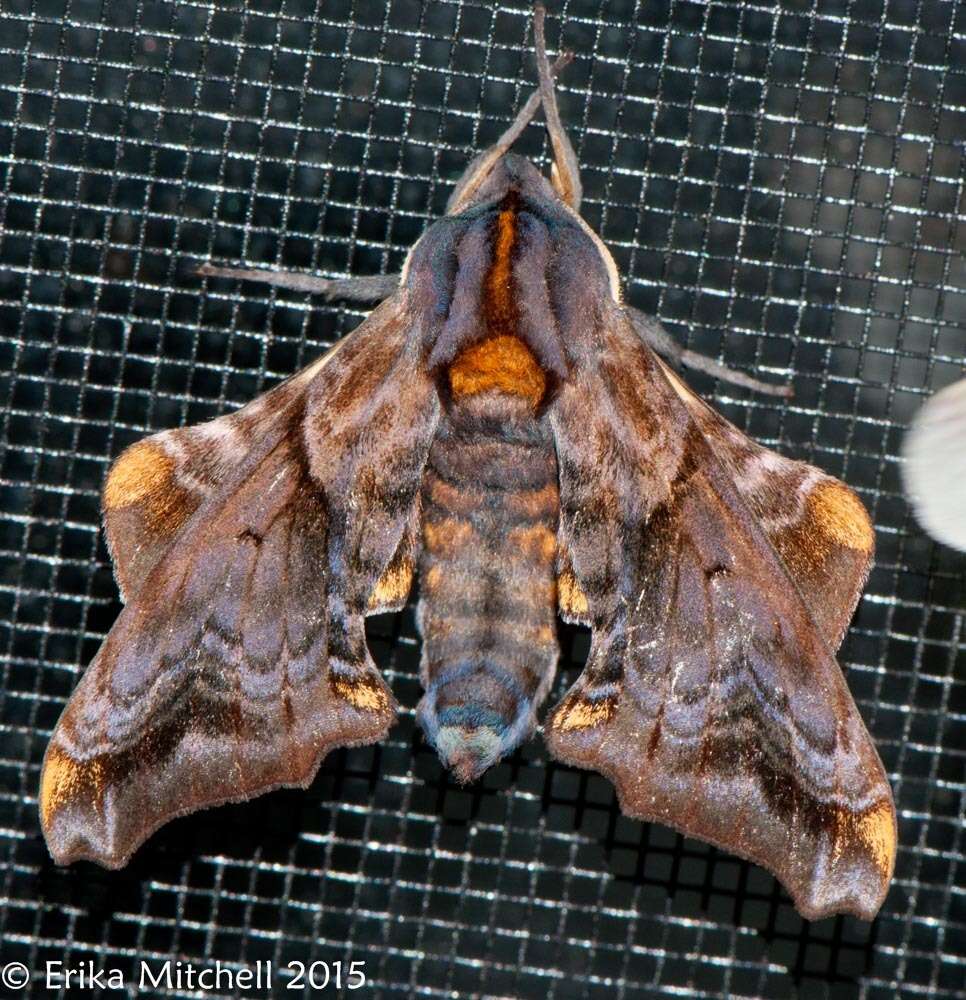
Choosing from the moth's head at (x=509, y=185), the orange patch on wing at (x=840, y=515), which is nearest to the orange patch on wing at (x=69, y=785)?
the moth's head at (x=509, y=185)

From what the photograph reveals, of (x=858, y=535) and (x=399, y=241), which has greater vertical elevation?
(x=399, y=241)

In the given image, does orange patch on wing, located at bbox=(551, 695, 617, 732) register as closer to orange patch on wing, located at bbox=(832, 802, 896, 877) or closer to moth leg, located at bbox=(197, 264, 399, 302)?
orange patch on wing, located at bbox=(832, 802, 896, 877)

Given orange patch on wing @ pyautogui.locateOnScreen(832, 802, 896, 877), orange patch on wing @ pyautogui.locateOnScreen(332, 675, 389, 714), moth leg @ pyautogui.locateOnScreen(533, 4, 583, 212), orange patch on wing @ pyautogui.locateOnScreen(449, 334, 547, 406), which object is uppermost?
moth leg @ pyautogui.locateOnScreen(533, 4, 583, 212)

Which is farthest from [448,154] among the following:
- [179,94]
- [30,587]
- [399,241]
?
[30,587]

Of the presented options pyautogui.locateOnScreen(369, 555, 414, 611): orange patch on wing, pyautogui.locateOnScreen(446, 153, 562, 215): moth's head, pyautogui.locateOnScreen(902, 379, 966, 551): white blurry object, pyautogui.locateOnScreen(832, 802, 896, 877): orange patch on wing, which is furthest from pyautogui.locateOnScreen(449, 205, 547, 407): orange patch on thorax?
pyautogui.locateOnScreen(832, 802, 896, 877): orange patch on wing

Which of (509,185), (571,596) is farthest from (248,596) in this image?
(509,185)

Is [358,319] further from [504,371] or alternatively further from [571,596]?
[571,596]

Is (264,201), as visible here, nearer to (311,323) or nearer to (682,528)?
(311,323)
